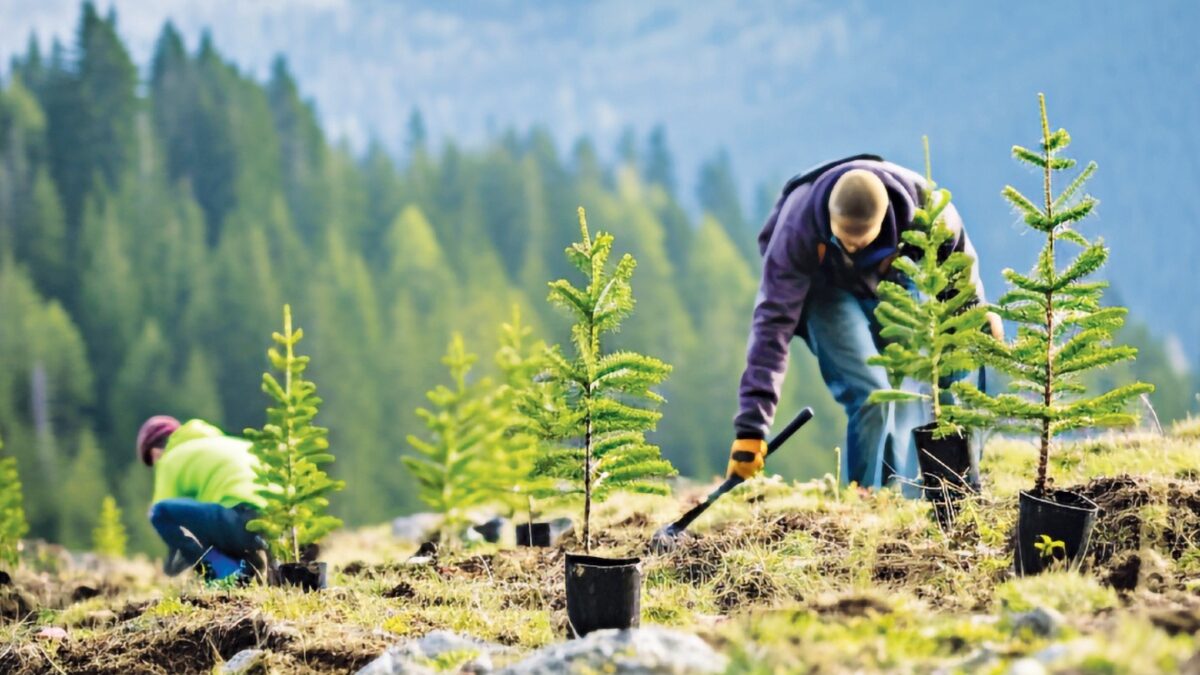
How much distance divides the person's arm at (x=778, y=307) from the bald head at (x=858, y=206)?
1.15 feet

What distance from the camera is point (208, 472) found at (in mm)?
7512

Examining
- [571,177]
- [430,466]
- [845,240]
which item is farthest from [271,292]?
[845,240]

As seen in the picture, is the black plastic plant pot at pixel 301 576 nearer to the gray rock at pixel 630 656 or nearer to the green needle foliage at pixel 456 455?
the green needle foliage at pixel 456 455

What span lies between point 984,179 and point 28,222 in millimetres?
118628

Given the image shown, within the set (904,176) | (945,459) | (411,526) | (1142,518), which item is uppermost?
(904,176)

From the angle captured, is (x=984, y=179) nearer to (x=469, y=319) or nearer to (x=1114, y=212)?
(x=1114, y=212)

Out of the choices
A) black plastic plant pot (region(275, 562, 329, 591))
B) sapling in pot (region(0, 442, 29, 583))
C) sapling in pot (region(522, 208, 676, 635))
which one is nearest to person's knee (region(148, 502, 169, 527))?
black plastic plant pot (region(275, 562, 329, 591))

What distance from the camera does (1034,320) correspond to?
445 cm

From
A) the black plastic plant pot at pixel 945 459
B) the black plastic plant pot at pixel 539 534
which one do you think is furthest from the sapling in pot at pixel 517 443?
the black plastic plant pot at pixel 945 459

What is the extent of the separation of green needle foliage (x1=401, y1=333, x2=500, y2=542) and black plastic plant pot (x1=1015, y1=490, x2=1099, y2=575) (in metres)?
4.67

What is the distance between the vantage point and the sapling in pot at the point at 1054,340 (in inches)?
171

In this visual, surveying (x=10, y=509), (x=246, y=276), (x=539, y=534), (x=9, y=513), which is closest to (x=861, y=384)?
(x=539, y=534)

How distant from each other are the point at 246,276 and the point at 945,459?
4461 cm

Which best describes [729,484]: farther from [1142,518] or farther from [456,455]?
[456,455]
